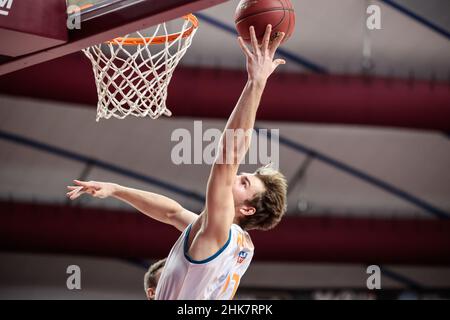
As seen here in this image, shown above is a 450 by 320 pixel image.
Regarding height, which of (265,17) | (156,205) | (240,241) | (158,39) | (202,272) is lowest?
(202,272)

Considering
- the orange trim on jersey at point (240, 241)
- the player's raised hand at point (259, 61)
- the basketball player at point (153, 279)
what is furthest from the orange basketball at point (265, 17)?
the basketball player at point (153, 279)

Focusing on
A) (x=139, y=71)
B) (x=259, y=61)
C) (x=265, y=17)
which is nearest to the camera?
(x=259, y=61)

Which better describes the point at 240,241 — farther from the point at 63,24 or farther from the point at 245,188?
the point at 63,24

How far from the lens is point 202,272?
325 cm

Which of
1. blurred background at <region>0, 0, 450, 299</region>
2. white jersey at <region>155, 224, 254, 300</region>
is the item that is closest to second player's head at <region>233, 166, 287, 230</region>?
white jersey at <region>155, 224, 254, 300</region>

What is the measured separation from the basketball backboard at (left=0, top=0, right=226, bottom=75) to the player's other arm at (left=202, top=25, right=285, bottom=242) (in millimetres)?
332

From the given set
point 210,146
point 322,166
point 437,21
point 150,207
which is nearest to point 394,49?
point 437,21

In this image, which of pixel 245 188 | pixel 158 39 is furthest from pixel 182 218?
pixel 158 39

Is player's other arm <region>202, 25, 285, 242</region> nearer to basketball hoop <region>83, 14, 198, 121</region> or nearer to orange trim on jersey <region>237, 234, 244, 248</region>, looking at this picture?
orange trim on jersey <region>237, 234, 244, 248</region>

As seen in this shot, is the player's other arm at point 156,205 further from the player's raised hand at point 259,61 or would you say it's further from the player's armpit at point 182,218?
the player's raised hand at point 259,61

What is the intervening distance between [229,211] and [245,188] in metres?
0.36

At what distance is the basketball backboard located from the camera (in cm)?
325

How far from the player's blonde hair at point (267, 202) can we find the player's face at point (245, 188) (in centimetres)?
2
